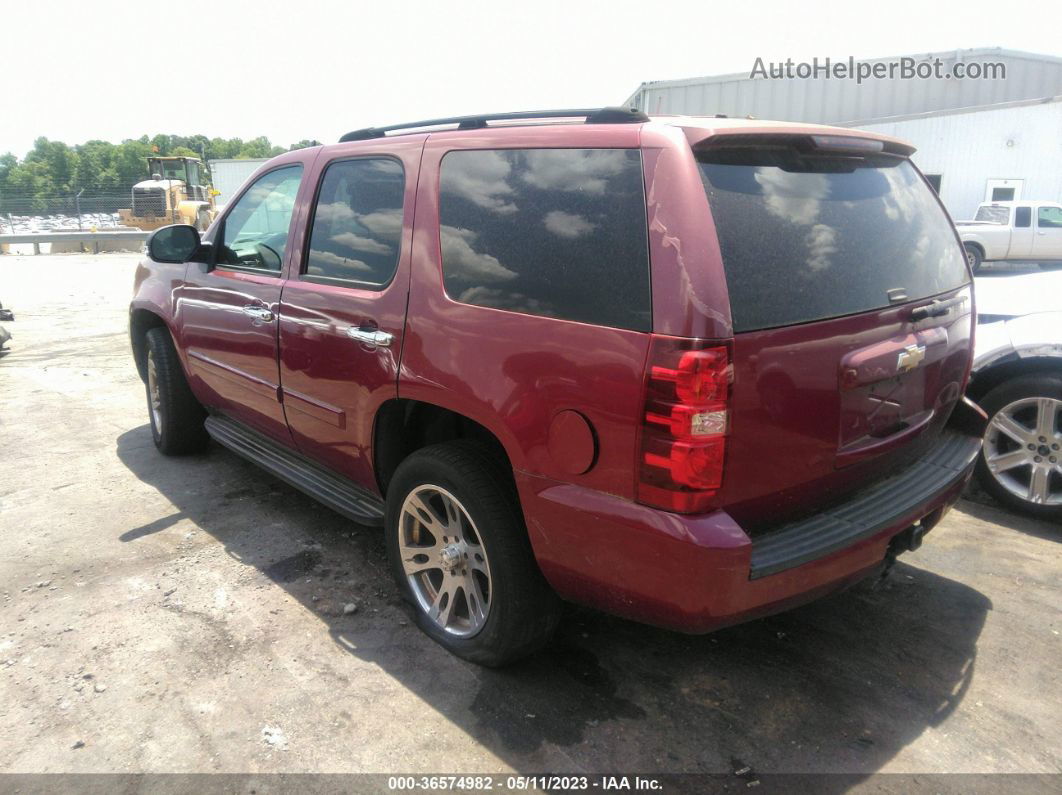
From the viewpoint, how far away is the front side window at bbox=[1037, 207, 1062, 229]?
55.5ft

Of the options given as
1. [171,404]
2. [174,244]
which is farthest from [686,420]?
[171,404]

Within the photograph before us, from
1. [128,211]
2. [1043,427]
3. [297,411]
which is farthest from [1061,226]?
[128,211]

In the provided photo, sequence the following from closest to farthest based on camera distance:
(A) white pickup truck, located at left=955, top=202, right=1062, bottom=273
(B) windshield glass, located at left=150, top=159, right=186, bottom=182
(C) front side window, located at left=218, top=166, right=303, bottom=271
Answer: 1. (C) front side window, located at left=218, top=166, right=303, bottom=271
2. (A) white pickup truck, located at left=955, top=202, right=1062, bottom=273
3. (B) windshield glass, located at left=150, top=159, right=186, bottom=182

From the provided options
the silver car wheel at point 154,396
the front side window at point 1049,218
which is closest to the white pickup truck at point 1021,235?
the front side window at point 1049,218

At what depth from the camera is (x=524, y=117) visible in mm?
2689

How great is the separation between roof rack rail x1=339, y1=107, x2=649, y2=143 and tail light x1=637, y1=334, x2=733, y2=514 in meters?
0.73

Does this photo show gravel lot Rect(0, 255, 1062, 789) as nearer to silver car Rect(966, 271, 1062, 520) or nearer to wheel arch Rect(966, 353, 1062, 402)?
silver car Rect(966, 271, 1062, 520)

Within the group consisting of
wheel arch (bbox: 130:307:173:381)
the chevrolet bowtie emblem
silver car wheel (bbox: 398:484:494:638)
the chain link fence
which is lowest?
silver car wheel (bbox: 398:484:494:638)

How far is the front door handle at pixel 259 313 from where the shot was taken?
3545 mm

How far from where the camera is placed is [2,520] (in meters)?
4.09

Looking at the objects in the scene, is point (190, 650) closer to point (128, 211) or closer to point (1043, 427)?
point (1043, 427)

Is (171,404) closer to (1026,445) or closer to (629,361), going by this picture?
(629,361)

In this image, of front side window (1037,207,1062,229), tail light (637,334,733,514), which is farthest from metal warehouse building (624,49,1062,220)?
tail light (637,334,733,514)

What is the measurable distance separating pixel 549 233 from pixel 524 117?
1.99 ft
